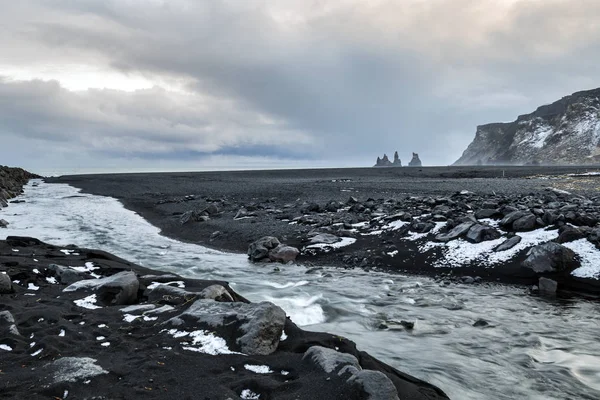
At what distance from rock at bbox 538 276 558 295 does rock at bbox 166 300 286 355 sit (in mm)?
7854

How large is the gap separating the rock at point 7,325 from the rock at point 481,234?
1236 centimetres

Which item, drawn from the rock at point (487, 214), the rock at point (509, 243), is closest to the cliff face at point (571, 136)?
the rock at point (487, 214)

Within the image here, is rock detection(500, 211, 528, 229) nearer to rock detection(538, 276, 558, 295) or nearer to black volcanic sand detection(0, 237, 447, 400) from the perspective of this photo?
rock detection(538, 276, 558, 295)

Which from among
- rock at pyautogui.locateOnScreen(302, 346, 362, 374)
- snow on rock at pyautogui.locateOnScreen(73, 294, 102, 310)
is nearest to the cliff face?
rock at pyautogui.locateOnScreen(302, 346, 362, 374)

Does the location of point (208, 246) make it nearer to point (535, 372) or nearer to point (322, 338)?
point (322, 338)

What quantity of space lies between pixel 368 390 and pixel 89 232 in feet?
67.1

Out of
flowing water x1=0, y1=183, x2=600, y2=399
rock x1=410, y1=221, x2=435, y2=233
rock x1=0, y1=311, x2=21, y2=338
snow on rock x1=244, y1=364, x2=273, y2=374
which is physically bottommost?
flowing water x1=0, y1=183, x2=600, y2=399

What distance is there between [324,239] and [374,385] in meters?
11.3

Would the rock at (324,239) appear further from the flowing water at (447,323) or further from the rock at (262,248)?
the flowing water at (447,323)

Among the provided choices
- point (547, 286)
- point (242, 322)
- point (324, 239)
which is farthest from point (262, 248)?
point (547, 286)

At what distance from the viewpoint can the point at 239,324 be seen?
5867 mm

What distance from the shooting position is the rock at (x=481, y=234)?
508 inches

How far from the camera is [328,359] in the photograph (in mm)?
4961

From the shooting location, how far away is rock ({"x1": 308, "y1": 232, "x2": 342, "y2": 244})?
15383 mm
